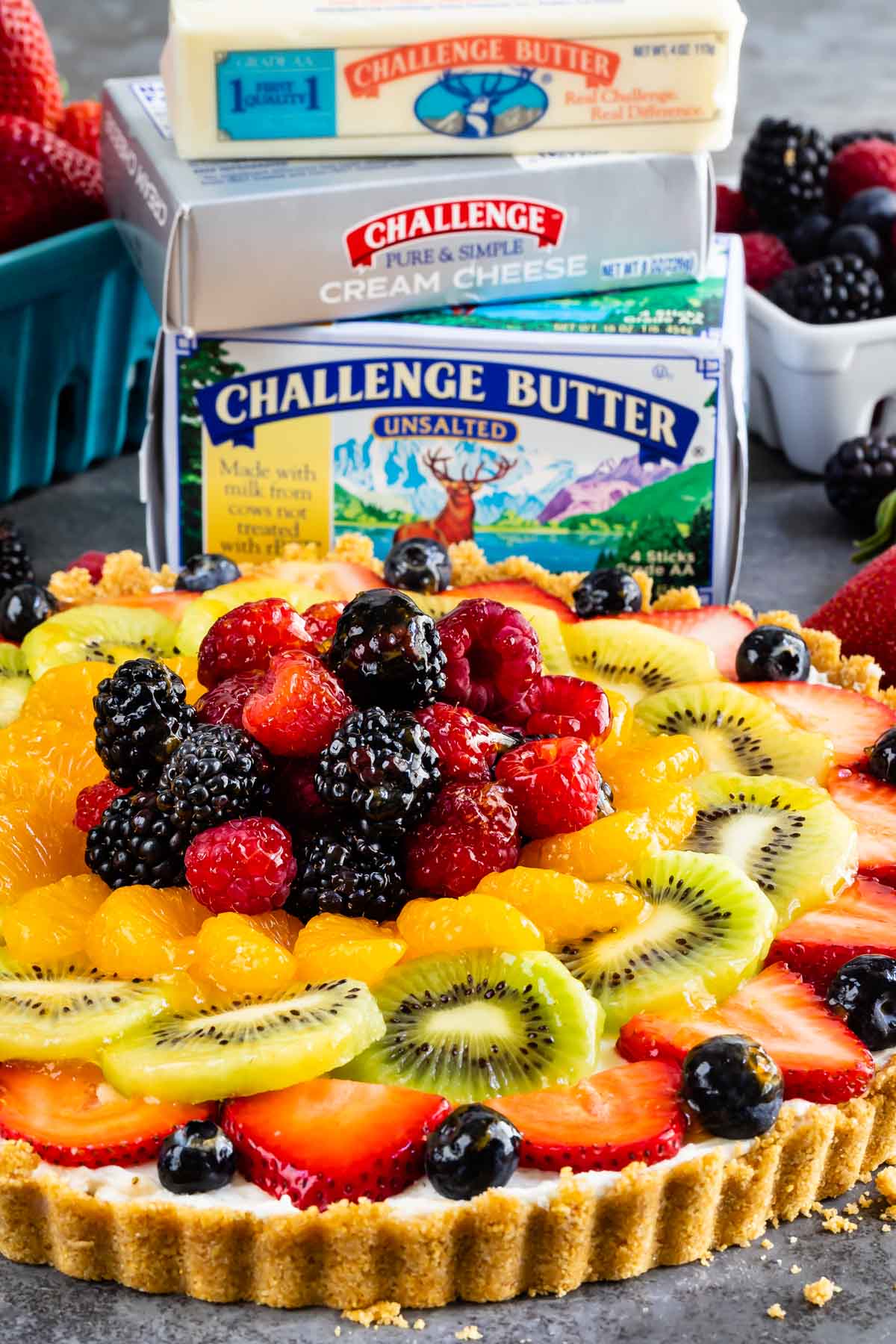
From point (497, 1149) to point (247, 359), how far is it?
1863 mm

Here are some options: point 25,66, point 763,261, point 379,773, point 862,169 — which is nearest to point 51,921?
point 379,773

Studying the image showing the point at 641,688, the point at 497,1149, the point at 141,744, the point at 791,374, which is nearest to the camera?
the point at 497,1149

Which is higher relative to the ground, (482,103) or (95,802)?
(482,103)

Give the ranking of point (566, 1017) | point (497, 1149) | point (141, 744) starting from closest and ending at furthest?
point (497, 1149), point (566, 1017), point (141, 744)

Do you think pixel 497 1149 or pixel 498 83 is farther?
pixel 498 83

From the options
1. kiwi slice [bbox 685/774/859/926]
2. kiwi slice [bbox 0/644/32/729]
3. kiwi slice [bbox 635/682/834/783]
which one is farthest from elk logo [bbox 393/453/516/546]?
kiwi slice [bbox 685/774/859/926]

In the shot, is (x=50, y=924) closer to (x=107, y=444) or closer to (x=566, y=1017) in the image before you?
(x=566, y=1017)

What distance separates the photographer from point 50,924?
239 cm

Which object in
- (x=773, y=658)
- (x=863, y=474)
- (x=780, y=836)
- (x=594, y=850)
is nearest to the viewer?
(x=594, y=850)

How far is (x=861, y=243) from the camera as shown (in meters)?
4.34

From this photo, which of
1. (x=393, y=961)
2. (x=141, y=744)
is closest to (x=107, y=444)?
(x=141, y=744)

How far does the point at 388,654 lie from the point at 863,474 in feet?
6.48

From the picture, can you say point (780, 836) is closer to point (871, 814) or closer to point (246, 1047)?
point (871, 814)

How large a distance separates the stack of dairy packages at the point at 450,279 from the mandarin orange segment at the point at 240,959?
1.45m
